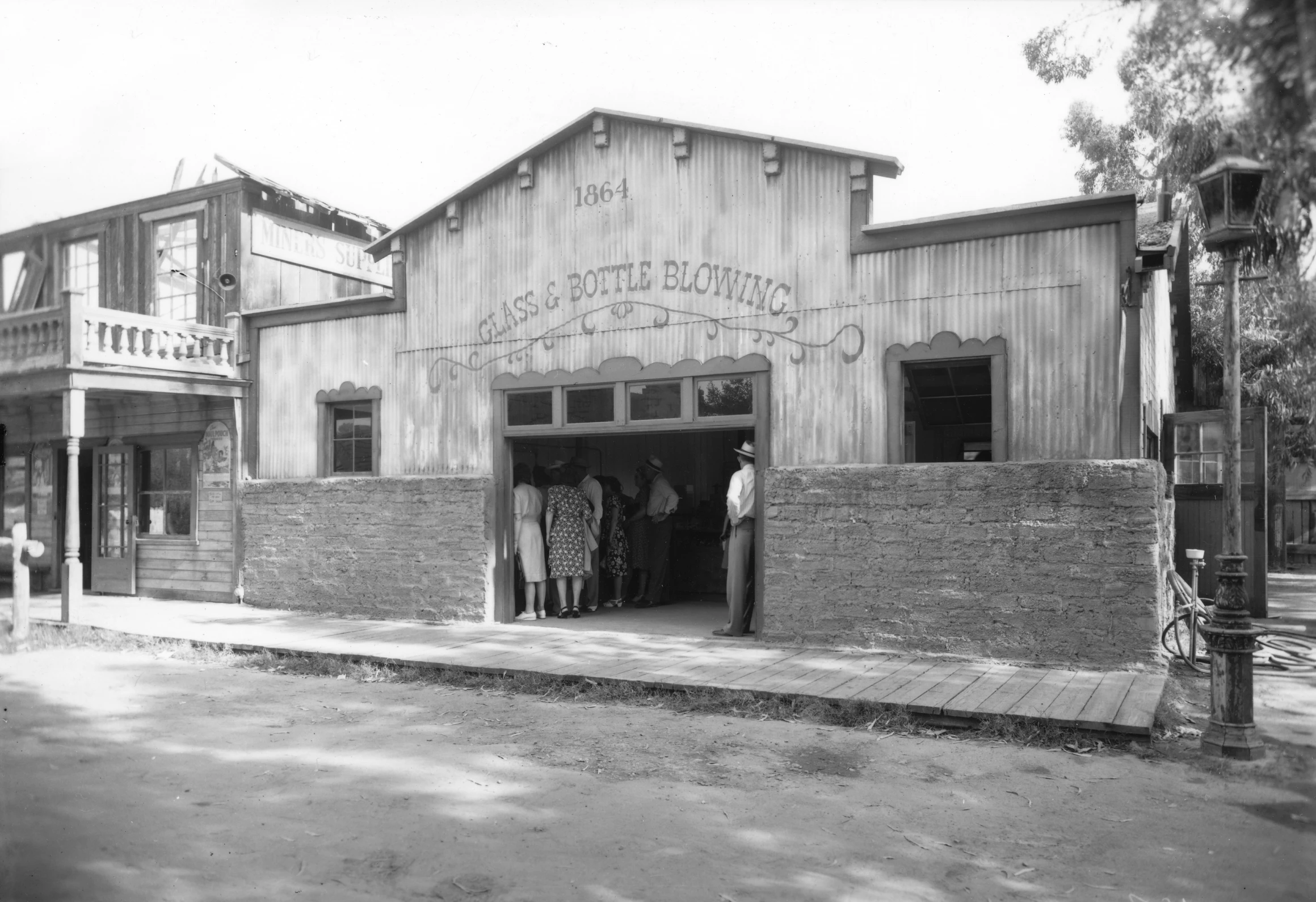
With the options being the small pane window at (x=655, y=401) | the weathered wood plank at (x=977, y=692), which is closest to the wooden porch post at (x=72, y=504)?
the small pane window at (x=655, y=401)

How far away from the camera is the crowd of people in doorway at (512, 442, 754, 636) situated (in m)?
9.93

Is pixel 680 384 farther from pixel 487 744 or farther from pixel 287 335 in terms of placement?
pixel 287 335

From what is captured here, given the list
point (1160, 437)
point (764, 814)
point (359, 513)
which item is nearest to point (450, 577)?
point (359, 513)

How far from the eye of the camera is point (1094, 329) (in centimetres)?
811

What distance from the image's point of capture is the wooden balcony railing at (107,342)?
37.4 ft

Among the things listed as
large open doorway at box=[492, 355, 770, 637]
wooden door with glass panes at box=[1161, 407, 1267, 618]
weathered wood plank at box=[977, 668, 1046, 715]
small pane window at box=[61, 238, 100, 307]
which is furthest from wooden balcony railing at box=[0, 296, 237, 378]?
wooden door with glass panes at box=[1161, 407, 1267, 618]

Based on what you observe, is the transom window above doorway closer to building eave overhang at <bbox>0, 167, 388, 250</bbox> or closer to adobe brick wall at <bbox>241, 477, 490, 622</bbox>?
adobe brick wall at <bbox>241, 477, 490, 622</bbox>

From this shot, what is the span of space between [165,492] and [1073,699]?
12662mm

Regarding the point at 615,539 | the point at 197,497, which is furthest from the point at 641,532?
the point at 197,497

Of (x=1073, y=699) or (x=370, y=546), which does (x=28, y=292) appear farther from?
(x=1073, y=699)

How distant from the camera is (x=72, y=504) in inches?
454

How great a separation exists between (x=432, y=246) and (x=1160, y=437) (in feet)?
30.3

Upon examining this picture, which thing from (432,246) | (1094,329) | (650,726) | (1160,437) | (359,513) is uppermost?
(432,246)

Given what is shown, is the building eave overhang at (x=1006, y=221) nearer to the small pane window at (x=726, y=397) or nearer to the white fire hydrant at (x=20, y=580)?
the small pane window at (x=726, y=397)
